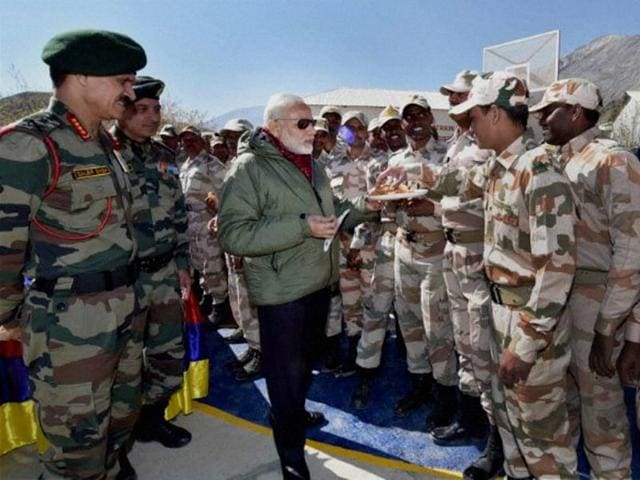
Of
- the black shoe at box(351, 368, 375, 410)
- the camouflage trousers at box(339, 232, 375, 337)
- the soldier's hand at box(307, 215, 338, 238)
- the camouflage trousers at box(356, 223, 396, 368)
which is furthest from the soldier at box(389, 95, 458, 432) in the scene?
the soldier's hand at box(307, 215, 338, 238)

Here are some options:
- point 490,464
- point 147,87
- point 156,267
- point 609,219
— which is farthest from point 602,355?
point 147,87

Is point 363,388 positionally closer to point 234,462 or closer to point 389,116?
point 234,462

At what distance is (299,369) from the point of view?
251 centimetres

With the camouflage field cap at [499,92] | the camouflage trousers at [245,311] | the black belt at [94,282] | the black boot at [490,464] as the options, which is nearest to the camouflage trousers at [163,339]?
the black belt at [94,282]

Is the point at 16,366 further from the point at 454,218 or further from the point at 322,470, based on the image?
the point at 454,218

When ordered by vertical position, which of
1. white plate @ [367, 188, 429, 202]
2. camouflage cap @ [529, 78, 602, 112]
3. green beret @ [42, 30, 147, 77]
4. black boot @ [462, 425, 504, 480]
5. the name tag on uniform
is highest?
green beret @ [42, 30, 147, 77]

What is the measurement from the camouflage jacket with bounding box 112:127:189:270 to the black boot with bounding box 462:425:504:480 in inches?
97.2

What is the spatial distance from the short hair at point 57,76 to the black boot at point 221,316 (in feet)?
14.4

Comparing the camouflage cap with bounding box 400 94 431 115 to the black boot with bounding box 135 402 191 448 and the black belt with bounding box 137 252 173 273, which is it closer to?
the black belt with bounding box 137 252 173 273

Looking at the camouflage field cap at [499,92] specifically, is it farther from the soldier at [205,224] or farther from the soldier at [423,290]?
the soldier at [205,224]

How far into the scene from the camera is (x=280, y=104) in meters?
2.41

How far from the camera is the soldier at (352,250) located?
4531mm

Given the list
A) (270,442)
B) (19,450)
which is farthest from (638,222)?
(19,450)

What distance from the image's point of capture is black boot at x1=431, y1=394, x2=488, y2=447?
324 centimetres
